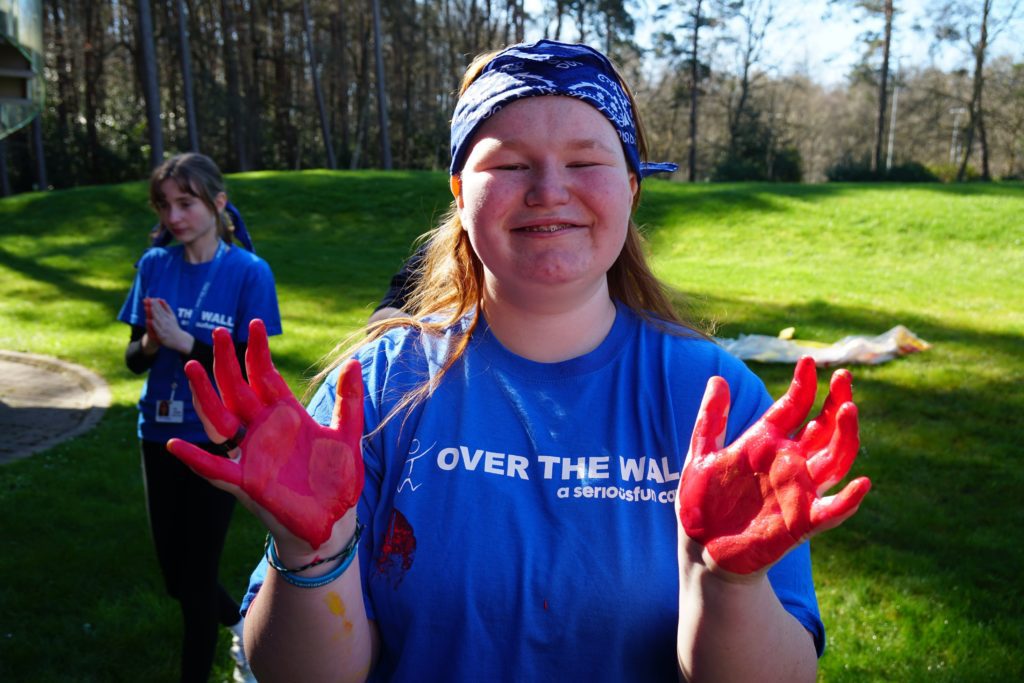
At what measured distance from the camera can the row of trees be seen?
29312 mm

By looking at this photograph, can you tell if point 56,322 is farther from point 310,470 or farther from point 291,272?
point 310,470

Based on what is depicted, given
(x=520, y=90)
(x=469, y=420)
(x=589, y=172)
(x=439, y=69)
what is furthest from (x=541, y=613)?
(x=439, y=69)

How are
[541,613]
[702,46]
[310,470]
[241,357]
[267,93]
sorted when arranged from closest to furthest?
[310,470]
[541,613]
[241,357]
[267,93]
[702,46]

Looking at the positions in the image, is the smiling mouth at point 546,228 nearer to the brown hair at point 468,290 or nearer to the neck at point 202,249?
the brown hair at point 468,290

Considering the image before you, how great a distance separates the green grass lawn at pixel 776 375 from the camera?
3.72 m

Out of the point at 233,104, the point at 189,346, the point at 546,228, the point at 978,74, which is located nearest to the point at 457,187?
the point at 546,228

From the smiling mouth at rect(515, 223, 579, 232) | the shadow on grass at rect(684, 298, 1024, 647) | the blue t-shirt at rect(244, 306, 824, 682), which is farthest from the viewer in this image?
the shadow on grass at rect(684, 298, 1024, 647)

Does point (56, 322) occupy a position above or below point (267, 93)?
below

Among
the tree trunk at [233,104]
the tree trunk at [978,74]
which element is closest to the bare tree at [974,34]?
the tree trunk at [978,74]

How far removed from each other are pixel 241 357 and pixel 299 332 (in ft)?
19.8

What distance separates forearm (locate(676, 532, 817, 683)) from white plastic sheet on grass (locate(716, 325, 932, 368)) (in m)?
6.33

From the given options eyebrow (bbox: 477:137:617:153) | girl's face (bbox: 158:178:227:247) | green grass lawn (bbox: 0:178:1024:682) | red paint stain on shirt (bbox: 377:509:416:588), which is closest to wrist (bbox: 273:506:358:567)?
red paint stain on shirt (bbox: 377:509:416:588)

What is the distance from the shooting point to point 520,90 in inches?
59.5

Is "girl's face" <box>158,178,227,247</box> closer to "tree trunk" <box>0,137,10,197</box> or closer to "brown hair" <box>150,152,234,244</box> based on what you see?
"brown hair" <box>150,152,234,244</box>
